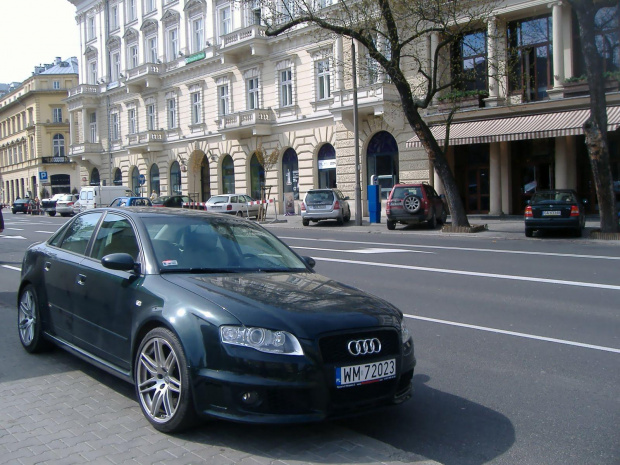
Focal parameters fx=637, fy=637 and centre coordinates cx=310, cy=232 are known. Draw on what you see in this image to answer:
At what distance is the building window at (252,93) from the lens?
123 feet

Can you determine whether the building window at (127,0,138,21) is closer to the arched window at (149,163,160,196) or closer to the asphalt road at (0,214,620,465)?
the arched window at (149,163,160,196)

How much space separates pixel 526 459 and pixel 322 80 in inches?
1224

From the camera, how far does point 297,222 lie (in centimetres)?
3095

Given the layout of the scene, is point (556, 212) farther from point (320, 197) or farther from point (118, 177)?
point (118, 177)

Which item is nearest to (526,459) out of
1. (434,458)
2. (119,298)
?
(434,458)

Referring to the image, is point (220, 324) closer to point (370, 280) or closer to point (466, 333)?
point (466, 333)

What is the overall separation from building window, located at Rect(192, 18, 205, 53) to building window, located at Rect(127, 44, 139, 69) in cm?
836

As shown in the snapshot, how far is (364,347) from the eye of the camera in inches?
161

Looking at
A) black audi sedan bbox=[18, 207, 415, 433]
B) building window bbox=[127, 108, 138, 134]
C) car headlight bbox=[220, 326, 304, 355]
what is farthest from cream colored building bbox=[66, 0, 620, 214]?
car headlight bbox=[220, 326, 304, 355]

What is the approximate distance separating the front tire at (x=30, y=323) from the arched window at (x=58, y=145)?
7245cm

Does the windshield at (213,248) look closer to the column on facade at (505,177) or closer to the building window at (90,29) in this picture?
the column on facade at (505,177)

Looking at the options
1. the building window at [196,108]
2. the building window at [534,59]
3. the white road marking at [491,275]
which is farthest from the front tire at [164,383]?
the building window at [196,108]

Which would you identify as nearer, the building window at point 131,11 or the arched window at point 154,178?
the arched window at point 154,178

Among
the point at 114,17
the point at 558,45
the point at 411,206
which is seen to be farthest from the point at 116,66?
the point at 558,45
